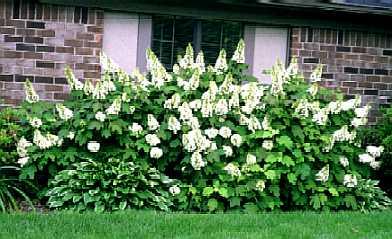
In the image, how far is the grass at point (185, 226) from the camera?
5.38m

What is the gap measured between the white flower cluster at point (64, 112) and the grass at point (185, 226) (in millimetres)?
1328

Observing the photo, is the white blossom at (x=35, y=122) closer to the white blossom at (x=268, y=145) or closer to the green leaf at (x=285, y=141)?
the white blossom at (x=268, y=145)

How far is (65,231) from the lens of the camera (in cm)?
536

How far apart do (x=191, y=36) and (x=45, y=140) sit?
8.91ft

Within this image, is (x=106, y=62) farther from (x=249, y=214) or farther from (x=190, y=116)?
(x=249, y=214)

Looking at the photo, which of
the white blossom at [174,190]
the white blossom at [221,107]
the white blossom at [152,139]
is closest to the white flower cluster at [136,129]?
the white blossom at [152,139]

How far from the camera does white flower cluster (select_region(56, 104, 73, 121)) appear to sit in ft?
23.2

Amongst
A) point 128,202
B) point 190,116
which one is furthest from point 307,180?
point 128,202

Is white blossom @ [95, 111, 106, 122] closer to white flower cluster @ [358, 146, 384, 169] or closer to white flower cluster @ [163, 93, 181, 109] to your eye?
white flower cluster @ [163, 93, 181, 109]

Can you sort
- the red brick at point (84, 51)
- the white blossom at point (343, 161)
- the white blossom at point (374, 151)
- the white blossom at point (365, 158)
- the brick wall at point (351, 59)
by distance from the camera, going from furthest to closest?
the brick wall at point (351, 59) → the red brick at point (84, 51) → the white blossom at point (374, 151) → the white blossom at point (365, 158) → the white blossom at point (343, 161)

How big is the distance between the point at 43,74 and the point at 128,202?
7.93 feet

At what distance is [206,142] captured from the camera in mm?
6902

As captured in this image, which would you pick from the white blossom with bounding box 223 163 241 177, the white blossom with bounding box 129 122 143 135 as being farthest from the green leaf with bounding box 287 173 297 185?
the white blossom with bounding box 129 122 143 135

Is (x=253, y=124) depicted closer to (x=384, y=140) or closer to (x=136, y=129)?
(x=136, y=129)
